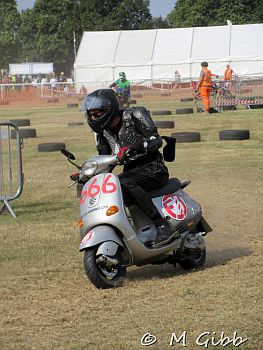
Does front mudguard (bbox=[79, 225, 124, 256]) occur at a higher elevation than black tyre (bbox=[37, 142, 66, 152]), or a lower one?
higher

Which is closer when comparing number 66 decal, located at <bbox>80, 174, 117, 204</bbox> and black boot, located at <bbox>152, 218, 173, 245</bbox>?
number 66 decal, located at <bbox>80, 174, 117, 204</bbox>

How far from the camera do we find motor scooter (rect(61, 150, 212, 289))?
250 inches

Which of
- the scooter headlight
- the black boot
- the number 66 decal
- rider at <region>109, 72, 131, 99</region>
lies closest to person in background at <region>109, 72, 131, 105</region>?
rider at <region>109, 72, 131, 99</region>

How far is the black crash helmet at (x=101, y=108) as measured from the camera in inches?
259

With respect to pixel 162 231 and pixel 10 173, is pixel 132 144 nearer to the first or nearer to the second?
pixel 162 231

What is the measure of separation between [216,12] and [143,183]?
95817 millimetres

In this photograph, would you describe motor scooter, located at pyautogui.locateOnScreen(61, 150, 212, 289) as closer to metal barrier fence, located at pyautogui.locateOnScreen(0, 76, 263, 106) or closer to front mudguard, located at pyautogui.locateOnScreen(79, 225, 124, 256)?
front mudguard, located at pyautogui.locateOnScreen(79, 225, 124, 256)

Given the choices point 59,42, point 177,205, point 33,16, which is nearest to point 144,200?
point 177,205

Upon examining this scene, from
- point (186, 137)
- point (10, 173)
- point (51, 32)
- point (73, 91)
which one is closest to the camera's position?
point (10, 173)

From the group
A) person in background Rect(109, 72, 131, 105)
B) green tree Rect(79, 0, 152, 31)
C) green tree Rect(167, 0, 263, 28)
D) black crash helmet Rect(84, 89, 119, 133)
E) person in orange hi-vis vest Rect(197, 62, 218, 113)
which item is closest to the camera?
black crash helmet Rect(84, 89, 119, 133)

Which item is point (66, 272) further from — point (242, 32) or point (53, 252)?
point (242, 32)

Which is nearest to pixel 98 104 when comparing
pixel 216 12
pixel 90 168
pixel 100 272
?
pixel 90 168

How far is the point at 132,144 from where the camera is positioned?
6.56m

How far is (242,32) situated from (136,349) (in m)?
50.3
